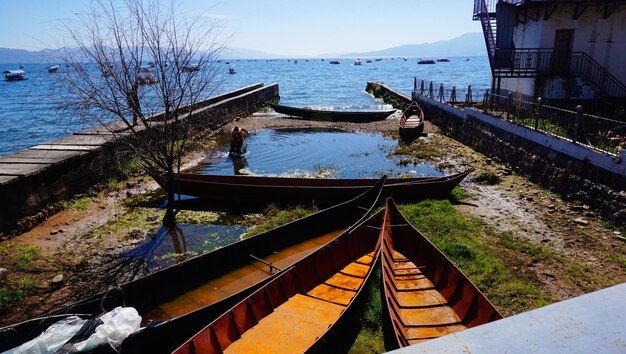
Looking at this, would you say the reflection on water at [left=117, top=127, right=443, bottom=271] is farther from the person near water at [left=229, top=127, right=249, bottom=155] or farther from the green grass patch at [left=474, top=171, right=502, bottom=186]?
the green grass patch at [left=474, top=171, right=502, bottom=186]

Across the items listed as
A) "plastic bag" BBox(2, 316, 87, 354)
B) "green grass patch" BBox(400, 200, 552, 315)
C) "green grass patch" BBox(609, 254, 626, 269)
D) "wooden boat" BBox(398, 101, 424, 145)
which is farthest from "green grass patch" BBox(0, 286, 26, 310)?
"wooden boat" BBox(398, 101, 424, 145)

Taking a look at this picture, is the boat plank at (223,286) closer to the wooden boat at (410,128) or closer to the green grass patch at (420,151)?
the green grass patch at (420,151)

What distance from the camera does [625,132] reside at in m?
13.7

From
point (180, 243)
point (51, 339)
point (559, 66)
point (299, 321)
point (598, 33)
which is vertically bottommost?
point (180, 243)

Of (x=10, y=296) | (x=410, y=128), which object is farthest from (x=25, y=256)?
(x=410, y=128)

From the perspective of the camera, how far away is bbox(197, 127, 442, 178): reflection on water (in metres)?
18.1

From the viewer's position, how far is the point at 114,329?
572 centimetres

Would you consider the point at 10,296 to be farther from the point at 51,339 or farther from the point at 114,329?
the point at 114,329

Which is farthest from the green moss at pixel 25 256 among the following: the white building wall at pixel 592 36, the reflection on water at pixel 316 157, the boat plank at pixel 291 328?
the white building wall at pixel 592 36

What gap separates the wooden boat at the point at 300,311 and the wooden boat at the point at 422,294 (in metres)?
0.69

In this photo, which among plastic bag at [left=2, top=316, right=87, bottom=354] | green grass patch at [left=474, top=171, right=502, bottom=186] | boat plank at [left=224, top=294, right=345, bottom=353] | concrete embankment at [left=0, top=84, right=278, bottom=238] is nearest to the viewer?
plastic bag at [left=2, top=316, right=87, bottom=354]

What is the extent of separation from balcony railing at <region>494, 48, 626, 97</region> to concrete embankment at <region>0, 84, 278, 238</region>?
1752 centimetres

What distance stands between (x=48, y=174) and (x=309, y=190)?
843 centimetres

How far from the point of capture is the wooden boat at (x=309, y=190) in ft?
44.2
